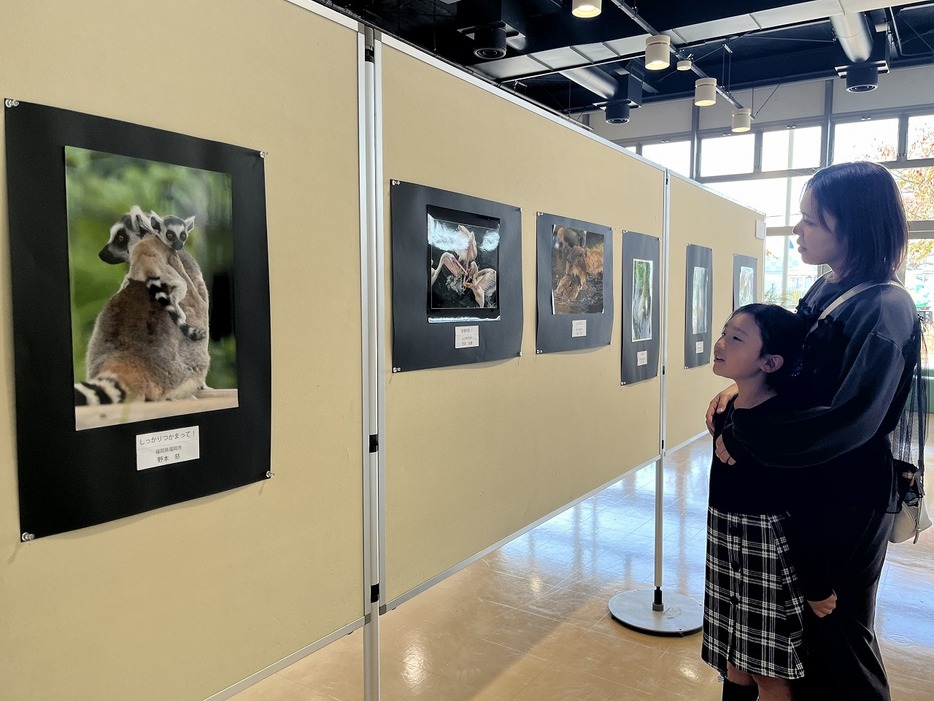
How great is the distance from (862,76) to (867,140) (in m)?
2.04

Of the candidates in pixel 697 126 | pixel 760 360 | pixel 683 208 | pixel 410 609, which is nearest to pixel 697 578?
pixel 410 609

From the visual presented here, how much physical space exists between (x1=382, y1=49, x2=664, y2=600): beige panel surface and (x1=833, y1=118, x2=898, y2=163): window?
302 inches

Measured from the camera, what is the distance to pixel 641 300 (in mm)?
3225

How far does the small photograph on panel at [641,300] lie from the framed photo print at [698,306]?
53 centimetres

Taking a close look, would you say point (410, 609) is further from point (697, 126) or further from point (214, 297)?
point (697, 126)

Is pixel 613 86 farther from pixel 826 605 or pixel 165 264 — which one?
pixel 165 264

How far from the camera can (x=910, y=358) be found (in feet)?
5.21

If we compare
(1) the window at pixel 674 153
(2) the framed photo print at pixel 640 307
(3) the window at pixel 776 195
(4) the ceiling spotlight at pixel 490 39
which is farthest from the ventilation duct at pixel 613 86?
(2) the framed photo print at pixel 640 307

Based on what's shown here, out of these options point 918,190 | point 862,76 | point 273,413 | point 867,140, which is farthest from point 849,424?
point 867,140

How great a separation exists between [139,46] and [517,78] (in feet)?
23.3

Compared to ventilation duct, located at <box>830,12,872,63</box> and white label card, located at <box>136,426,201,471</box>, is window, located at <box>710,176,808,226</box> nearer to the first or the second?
ventilation duct, located at <box>830,12,872,63</box>

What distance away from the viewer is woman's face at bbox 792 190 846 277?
165 cm

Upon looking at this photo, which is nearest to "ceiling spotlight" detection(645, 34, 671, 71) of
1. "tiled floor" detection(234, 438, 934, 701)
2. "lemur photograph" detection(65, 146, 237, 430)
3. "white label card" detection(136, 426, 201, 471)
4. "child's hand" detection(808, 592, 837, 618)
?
"tiled floor" detection(234, 438, 934, 701)

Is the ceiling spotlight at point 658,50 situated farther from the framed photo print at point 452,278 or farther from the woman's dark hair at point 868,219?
the woman's dark hair at point 868,219
